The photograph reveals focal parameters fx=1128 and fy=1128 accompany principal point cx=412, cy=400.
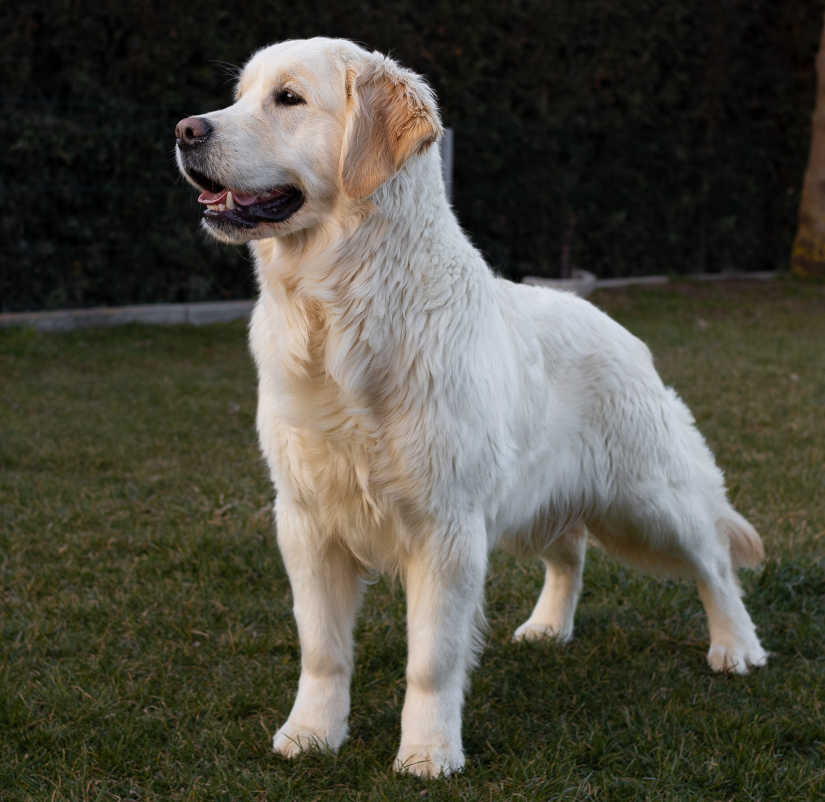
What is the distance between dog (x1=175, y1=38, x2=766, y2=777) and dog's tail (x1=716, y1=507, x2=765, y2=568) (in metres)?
0.97

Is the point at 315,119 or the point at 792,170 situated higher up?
the point at 315,119

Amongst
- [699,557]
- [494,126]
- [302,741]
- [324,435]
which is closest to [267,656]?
[302,741]

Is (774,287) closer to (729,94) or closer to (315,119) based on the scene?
(729,94)

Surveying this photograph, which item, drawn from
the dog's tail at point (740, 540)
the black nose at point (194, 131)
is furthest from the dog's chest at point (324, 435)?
the dog's tail at point (740, 540)

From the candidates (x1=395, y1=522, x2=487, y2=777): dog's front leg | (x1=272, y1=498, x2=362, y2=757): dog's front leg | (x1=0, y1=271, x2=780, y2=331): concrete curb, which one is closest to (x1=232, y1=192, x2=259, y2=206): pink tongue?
(x1=272, y1=498, x2=362, y2=757): dog's front leg

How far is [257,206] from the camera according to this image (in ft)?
8.79

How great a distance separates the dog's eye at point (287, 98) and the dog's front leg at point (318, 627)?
1001 mm

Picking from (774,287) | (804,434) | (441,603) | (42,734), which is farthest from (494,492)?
(774,287)

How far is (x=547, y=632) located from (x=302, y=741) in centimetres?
107

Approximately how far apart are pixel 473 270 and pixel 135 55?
7097mm

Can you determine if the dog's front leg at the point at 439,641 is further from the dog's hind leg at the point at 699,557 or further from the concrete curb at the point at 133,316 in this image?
the concrete curb at the point at 133,316

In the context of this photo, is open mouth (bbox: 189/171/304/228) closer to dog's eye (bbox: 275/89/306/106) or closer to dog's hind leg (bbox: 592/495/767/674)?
dog's eye (bbox: 275/89/306/106)

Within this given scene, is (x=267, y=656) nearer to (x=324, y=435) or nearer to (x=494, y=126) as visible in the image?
(x=324, y=435)

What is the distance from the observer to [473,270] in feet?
9.50
